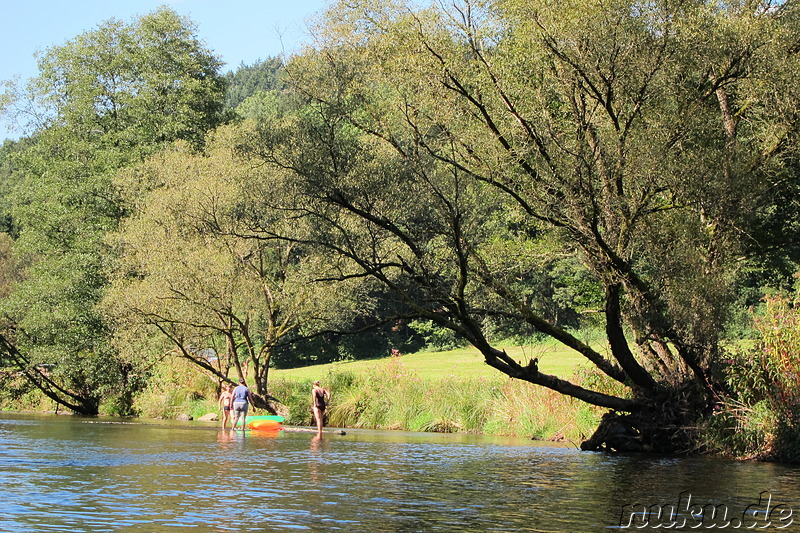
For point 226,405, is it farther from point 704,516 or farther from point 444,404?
point 704,516

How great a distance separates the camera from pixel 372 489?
645 inches

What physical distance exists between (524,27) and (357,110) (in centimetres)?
494

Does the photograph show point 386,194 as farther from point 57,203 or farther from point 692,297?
point 57,203

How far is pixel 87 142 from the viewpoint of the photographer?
2042 inches

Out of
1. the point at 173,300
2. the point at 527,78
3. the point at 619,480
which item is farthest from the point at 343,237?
the point at 173,300

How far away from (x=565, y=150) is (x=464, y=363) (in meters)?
38.5

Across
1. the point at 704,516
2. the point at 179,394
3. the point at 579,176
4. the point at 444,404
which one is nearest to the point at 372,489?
the point at 704,516

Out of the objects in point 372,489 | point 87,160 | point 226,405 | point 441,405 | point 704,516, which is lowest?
point 704,516

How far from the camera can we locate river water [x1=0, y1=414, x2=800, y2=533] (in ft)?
40.9

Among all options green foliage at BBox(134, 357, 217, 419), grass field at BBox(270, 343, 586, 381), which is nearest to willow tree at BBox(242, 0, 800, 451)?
grass field at BBox(270, 343, 586, 381)

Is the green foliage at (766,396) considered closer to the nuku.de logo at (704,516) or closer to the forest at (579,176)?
the forest at (579,176)

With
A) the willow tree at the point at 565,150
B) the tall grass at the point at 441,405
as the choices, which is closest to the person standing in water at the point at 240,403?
the tall grass at the point at 441,405

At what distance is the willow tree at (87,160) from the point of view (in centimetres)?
4669

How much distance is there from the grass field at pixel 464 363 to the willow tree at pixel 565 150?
1733 centimetres
